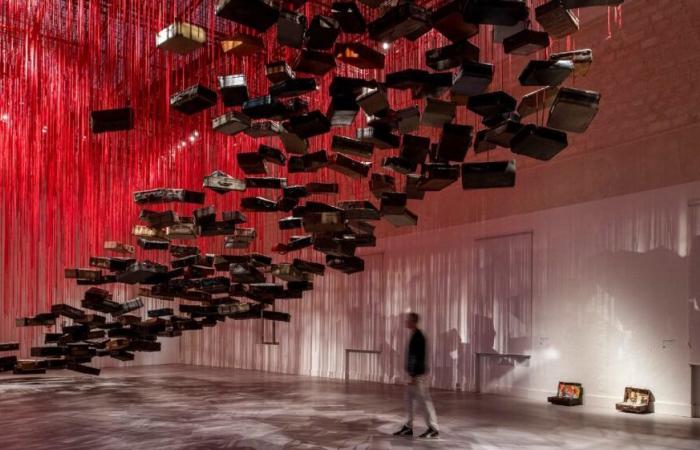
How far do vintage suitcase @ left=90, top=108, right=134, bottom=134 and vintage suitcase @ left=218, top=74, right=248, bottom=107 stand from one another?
3.95ft

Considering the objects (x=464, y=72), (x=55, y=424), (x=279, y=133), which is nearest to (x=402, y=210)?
(x=279, y=133)

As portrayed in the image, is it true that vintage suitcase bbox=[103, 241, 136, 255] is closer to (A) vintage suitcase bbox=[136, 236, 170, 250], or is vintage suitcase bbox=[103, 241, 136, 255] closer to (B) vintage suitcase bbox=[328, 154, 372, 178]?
(A) vintage suitcase bbox=[136, 236, 170, 250]

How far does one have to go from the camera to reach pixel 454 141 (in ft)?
22.3

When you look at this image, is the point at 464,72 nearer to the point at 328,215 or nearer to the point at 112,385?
the point at 328,215

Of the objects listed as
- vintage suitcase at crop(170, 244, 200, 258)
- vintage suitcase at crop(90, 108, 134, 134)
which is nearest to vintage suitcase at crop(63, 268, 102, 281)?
vintage suitcase at crop(170, 244, 200, 258)

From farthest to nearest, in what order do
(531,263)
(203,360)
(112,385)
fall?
(203,360) < (112,385) < (531,263)

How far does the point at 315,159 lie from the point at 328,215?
906 millimetres

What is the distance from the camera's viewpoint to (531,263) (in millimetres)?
11609

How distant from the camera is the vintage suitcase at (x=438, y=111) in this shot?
6.61m

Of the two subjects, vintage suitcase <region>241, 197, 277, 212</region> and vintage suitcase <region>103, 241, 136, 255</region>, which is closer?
vintage suitcase <region>241, 197, 277, 212</region>

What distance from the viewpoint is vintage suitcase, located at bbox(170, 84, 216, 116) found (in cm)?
653

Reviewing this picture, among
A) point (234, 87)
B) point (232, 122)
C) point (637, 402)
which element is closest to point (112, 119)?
point (232, 122)

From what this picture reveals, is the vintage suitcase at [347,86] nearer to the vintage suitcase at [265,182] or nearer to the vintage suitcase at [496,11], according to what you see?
the vintage suitcase at [496,11]

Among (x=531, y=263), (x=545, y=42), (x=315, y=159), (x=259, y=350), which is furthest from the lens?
(x=259, y=350)
